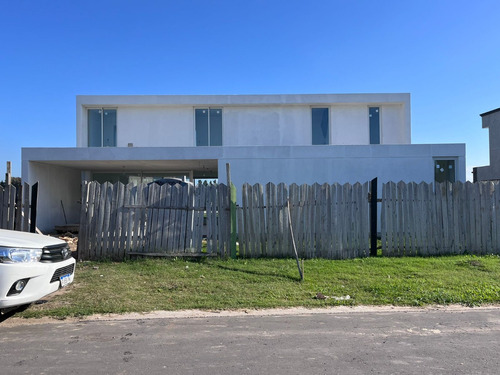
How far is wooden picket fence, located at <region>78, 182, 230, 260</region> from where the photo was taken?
8406mm

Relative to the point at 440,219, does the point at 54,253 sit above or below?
below

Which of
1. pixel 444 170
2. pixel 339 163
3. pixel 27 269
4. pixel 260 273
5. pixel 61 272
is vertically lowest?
pixel 260 273

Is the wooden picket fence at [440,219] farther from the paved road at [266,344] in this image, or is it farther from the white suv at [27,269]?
the white suv at [27,269]

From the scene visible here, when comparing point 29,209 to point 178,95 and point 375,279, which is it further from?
point 178,95

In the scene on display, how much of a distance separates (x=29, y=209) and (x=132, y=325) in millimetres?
5085

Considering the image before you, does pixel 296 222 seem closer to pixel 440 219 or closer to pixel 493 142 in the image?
pixel 440 219

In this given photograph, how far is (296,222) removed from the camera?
8594 millimetres

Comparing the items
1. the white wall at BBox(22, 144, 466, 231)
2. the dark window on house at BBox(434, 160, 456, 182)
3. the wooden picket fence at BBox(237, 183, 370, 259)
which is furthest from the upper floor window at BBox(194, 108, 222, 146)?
the dark window on house at BBox(434, 160, 456, 182)

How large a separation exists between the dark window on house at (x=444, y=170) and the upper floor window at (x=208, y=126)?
8832 mm

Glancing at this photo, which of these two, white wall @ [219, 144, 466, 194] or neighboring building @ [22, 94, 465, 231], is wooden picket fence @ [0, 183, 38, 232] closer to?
white wall @ [219, 144, 466, 194]

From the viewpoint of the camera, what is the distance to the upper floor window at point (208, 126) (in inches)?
658

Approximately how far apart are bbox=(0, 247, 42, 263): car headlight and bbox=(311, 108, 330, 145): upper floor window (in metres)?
13.6

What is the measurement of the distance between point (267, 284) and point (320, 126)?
11.4 m

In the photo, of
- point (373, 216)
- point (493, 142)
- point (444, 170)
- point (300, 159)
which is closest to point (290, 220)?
point (373, 216)
